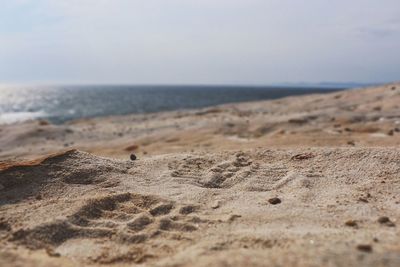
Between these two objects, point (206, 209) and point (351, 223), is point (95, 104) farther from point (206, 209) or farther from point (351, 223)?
point (351, 223)

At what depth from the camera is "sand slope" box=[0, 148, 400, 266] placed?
13.6 feet

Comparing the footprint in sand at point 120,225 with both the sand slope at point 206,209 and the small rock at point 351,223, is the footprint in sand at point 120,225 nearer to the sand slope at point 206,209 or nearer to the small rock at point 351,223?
the sand slope at point 206,209

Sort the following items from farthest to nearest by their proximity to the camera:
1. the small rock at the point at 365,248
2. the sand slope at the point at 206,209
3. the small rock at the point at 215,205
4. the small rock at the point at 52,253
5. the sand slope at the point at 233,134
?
the sand slope at the point at 233,134 → the small rock at the point at 215,205 → the small rock at the point at 52,253 → the sand slope at the point at 206,209 → the small rock at the point at 365,248

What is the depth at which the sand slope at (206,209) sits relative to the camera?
4160 mm

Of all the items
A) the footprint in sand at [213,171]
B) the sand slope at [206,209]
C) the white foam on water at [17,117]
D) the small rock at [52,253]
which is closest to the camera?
the sand slope at [206,209]

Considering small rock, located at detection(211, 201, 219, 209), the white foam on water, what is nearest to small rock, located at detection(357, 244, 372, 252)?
small rock, located at detection(211, 201, 219, 209)

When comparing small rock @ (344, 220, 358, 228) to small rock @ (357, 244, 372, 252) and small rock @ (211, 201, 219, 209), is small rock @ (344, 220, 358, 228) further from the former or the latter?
small rock @ (211, 201, 219, 209)

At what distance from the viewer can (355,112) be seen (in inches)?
675

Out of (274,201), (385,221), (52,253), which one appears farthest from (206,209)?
(385,221)

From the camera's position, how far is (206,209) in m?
5.43

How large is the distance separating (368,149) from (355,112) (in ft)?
33.5

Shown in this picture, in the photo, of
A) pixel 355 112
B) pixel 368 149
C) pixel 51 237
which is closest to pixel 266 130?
pixel 355 112

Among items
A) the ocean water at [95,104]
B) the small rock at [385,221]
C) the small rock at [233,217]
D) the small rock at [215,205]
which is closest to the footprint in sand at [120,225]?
the small rock at [215,205]

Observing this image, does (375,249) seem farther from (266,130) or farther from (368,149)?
(266,130)
